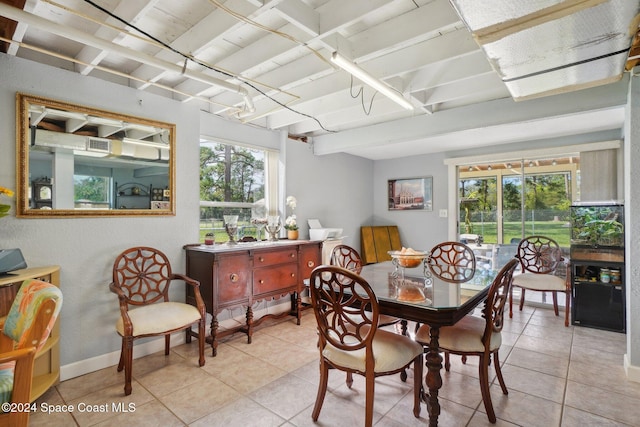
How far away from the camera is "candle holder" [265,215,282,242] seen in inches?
156

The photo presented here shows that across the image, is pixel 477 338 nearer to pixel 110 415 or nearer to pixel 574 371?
pixel 574 371

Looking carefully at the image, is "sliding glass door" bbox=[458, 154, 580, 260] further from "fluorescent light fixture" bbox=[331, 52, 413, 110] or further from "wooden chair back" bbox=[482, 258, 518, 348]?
"wooden chair back" bbox=[482, 258, 518, 348]

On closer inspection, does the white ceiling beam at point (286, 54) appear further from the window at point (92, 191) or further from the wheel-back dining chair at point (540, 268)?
the wheel-back dining chair at point (540, 268)

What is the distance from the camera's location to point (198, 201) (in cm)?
340

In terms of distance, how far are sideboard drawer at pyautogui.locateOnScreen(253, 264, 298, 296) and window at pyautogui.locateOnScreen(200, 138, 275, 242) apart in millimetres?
759

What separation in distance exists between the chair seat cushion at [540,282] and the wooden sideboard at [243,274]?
2686 mm

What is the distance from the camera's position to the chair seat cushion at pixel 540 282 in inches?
150

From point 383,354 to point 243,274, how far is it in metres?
1.80

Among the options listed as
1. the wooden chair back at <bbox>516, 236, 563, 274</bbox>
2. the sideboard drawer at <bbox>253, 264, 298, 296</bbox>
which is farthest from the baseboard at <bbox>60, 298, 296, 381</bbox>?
the wooden chair back at <bbox>516, 236, 563, 274</bbox>

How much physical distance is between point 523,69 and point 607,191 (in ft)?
9.91

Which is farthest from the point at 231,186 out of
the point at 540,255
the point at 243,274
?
the point at 540,255

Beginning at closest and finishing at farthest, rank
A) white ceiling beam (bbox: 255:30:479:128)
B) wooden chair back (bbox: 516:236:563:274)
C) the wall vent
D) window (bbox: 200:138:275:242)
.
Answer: white ceiling beam (bbox: 255:30:479:128) < the wall vent < window (bbox: 200:138:275:242) < wooden chair back (bbox: 516:236:563:274)

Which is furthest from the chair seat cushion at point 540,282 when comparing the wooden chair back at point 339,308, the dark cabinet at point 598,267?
the wooden chair back at point 339,308

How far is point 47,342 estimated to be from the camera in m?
2.25
